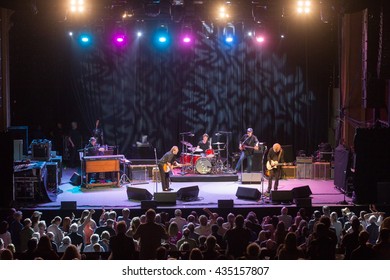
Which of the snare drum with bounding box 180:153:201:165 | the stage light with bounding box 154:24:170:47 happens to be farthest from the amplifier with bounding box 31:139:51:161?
the stage light with bounding box 154:24:170:47

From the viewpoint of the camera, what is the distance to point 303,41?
21250 millimetres

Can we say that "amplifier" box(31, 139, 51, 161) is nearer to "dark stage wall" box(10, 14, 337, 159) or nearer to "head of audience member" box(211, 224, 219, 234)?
"dark stage wall" box(10, 14, 337, 159)

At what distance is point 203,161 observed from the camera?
18797 millimetres

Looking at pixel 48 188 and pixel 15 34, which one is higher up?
pixel 15 34

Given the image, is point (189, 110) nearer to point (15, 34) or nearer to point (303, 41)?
point (303, 41)

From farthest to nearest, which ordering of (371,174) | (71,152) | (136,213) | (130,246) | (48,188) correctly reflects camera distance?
(71,152) → (48,188) → (371,174) → (136,213) → (130,246)

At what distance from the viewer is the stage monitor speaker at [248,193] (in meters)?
15.3

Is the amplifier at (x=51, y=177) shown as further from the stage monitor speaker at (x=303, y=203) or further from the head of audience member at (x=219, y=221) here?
the head of audience member at (x=219, y=221)

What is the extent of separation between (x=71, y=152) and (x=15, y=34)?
4.08 m

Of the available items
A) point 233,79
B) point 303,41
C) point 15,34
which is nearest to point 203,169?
point 233,79

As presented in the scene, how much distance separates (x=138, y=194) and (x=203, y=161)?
3858 mm

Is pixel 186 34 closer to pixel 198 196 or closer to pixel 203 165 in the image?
pixel 203 165

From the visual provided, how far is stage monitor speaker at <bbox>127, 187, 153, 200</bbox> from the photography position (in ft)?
49.9

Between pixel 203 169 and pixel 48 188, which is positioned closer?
pixel 48 188
